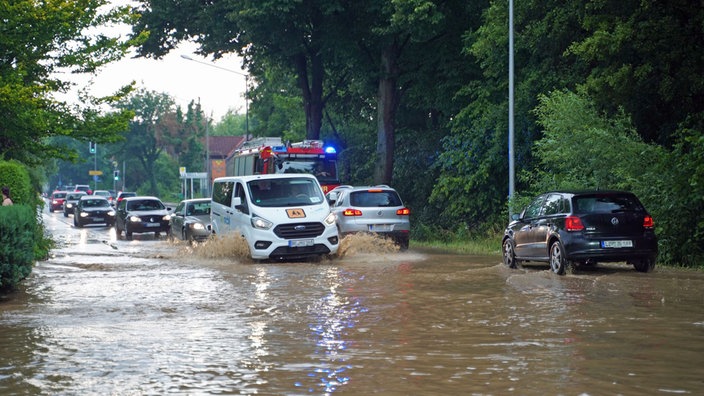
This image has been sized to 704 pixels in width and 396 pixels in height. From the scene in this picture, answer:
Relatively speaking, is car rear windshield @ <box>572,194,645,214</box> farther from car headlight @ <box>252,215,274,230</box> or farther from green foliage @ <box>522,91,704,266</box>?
car headlight @ <box>252,215,274,230</box>

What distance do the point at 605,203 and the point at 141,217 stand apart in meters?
22.9

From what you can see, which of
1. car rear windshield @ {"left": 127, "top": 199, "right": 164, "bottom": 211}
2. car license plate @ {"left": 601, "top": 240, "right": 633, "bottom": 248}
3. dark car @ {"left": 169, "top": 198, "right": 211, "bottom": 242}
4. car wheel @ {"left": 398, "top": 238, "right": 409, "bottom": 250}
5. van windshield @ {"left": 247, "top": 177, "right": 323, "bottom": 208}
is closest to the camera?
car license plate @ {"left": 601, "top": 240, "right": 633, "bottom": 248}

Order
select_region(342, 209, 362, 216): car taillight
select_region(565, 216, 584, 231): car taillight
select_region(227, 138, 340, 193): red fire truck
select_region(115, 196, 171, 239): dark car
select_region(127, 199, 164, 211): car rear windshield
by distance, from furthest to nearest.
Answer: select_region(127, 199, 164, 211): car rear windshield < select_region(115, 196, 171, 239): dark car < select_region(227, 138, 340, 193): red fire truck < select_region(342, 209, 362, 216): car taillight < select_region(565, 216, 584, 231): car taillight

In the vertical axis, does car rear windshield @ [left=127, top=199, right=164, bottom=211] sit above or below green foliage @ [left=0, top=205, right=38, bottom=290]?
above

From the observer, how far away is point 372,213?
2573 centimetres

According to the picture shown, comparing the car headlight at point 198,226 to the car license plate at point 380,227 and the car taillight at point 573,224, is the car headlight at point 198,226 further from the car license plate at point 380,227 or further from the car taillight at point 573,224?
the car taillight at point 573,224

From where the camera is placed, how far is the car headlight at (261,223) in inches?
879

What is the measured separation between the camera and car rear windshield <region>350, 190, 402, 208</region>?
2588 centimetres

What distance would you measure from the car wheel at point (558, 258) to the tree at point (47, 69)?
40.1ft

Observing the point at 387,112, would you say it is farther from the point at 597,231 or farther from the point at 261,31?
the point at 597,231

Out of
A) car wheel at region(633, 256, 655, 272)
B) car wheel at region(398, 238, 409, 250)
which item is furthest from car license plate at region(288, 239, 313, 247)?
car wheel at region(633, 256, 655, 272)

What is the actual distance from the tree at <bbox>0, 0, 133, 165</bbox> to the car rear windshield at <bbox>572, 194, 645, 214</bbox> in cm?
1251

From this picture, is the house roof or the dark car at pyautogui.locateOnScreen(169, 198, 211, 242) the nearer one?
the dark car at pyautogui.locateOnScreen(169, 198, 211, 242)

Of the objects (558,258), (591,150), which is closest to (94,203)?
(591,150)
